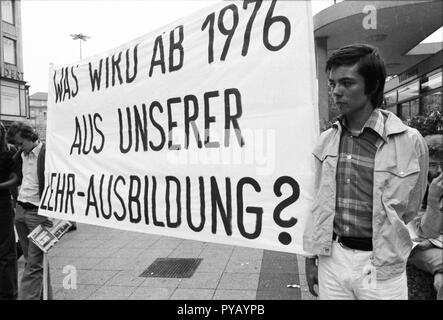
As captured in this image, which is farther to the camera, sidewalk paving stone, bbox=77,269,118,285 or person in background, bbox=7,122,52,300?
sidewalk paving stone, bbox=77,269,118,285

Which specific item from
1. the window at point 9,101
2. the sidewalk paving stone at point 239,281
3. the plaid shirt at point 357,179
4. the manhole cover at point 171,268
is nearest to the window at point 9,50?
the window at point 9,101

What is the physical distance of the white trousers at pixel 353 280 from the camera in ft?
5.40

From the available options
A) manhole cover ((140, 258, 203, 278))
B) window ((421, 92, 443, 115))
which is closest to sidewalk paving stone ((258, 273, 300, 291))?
manhole cover ((140, 258, 203, 278))

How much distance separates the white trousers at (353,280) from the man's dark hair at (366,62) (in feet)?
2.40

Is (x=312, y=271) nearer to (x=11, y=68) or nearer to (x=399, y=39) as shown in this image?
(x=399, y=39)

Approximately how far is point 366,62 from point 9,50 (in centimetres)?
3427

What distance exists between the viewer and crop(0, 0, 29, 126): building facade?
2759 cm

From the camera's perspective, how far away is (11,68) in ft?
96.5

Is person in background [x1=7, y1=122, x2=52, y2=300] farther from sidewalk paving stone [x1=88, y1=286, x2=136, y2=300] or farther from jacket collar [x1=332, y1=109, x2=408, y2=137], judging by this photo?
jacket collar [x1=332, y1=109, x2=408, y2=137]

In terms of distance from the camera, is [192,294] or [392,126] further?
[192,294]

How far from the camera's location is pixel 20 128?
3.69m

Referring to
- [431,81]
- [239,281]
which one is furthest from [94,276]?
[431,81]

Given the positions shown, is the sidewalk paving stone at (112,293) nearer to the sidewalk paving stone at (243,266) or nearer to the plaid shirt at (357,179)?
the sidewalk paving stone at (243,266)
